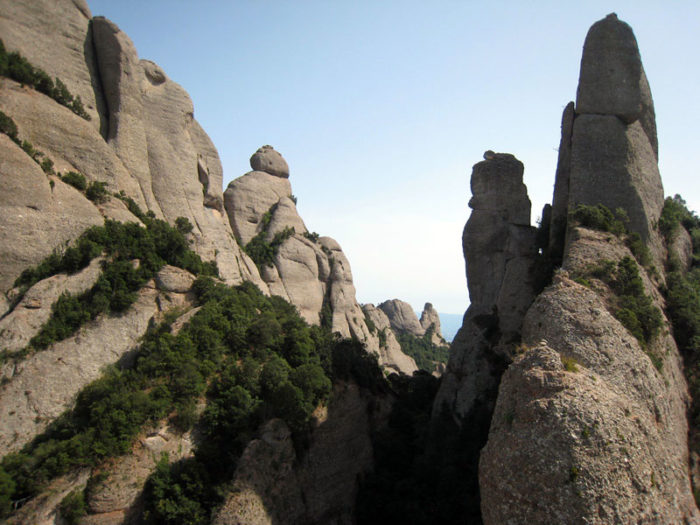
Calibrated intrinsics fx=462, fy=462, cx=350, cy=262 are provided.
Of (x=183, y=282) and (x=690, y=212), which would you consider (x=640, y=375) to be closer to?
(x=690, y=212)

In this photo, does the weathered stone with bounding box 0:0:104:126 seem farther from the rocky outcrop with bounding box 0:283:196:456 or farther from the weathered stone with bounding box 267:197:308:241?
the weathered stone with bounding box 267:197:308:241

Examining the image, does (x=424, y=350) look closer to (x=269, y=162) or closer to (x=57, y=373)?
(x=269, y=162)

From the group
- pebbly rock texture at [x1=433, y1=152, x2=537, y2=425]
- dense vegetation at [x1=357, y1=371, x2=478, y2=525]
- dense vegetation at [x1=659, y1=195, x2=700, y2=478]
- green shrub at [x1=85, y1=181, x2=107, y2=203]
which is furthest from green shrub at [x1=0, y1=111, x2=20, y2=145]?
dense vegetation at [x1=659, y1=195, x2=700, y2=478]

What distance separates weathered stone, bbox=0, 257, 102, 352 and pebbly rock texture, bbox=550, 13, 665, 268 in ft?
81.4

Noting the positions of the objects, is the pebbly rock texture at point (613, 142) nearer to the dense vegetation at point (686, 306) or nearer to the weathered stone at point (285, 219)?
the dense vegetation at point (686, 306)

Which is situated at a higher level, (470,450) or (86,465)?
(470,450)

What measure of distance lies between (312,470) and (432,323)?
228 feet

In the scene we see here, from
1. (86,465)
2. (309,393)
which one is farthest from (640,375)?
(86,465)

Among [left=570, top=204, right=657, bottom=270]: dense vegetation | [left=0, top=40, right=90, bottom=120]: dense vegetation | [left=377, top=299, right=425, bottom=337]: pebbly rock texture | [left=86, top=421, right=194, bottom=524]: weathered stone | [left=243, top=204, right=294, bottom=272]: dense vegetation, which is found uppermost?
[left=377, top=299, right=425, bottom=337]: pebbly rock texture

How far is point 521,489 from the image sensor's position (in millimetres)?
11836

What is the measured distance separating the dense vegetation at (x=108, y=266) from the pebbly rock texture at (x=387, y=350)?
108 ft

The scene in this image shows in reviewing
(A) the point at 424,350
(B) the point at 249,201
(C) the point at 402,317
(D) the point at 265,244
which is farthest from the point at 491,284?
(C) the point at 402,317

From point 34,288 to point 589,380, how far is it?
23.6 metres

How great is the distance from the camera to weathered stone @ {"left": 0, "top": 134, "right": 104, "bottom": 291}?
22.1 m
